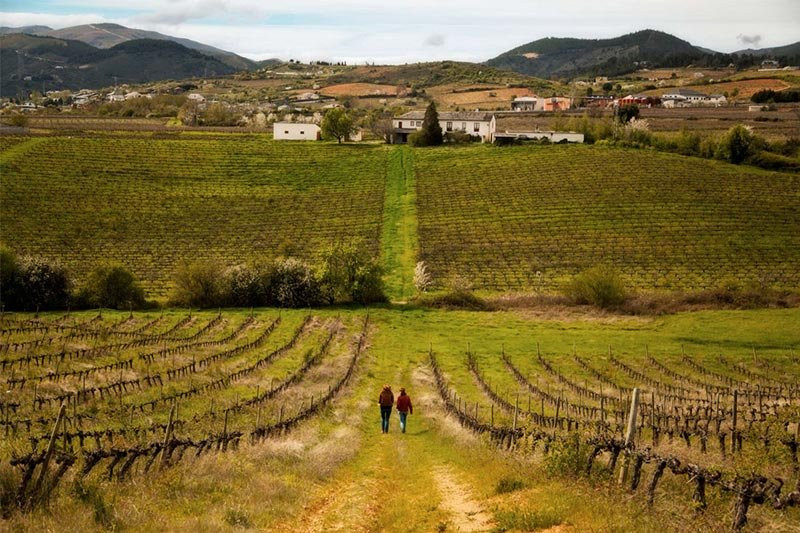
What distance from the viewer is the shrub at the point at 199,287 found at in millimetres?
63719

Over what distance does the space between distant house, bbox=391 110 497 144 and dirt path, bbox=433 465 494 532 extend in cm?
13104

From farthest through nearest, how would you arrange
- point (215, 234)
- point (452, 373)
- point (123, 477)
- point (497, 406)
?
1. point (215, 234)
2. point (452, 373)
3. point (497, 406)
4. point (123, 477)

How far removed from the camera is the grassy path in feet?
239

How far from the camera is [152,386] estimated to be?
32.0 meters

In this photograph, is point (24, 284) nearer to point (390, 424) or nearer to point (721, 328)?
point (390, 424)

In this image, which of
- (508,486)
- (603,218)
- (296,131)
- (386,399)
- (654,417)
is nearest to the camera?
(508,486)

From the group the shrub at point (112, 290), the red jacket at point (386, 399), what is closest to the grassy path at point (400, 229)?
the shrub at point (112, 290)

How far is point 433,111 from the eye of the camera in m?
137

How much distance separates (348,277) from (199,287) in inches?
568

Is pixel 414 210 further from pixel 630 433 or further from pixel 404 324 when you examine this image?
pixel 630 433

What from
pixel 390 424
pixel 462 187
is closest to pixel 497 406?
pixel 390 424

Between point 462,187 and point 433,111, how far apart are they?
112 feet

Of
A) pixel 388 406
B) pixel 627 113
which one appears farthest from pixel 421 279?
pixel 627 113

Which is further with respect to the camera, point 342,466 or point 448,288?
A: point 448,288
